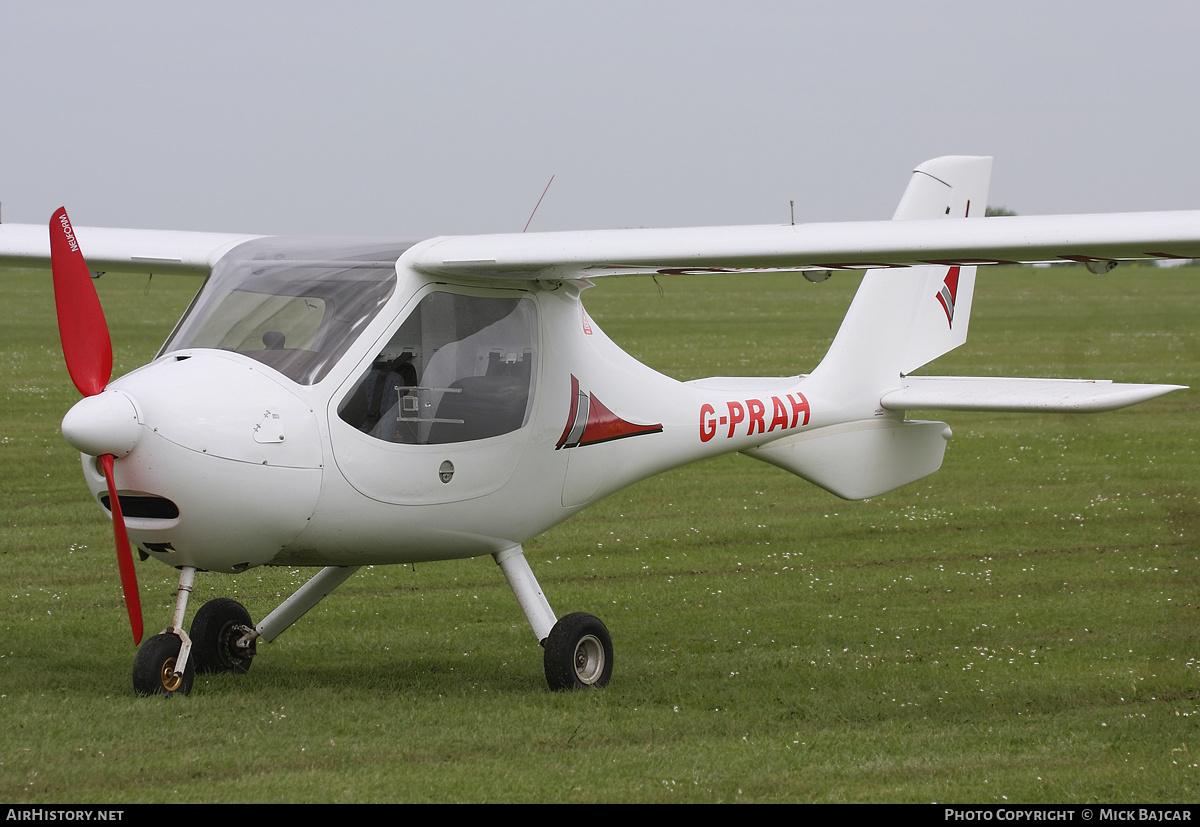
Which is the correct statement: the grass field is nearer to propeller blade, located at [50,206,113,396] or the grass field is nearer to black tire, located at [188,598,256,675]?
black tire, located at [188,598,256,675]

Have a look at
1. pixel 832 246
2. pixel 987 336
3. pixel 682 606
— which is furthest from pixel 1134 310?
pixel 832 246

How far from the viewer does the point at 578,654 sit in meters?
8.25

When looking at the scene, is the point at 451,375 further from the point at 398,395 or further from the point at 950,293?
the point at 950,293

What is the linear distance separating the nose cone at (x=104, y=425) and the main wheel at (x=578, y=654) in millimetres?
2806

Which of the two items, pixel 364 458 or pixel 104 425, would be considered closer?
pixel 104 425

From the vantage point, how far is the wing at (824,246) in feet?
22.8

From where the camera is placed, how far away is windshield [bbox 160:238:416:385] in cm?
730

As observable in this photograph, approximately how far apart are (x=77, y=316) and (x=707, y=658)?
15.3 feet

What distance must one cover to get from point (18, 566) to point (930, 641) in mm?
7772

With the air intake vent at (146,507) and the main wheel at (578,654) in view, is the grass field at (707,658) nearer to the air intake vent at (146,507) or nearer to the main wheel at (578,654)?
the main wheel at (578,654)

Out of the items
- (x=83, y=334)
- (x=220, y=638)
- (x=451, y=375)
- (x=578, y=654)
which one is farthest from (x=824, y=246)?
(x=220, y=638)

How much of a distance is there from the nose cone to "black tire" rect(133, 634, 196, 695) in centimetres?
135

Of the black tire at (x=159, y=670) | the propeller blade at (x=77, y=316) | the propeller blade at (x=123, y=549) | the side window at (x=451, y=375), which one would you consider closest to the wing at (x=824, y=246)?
the side window at (x=451, y=375)

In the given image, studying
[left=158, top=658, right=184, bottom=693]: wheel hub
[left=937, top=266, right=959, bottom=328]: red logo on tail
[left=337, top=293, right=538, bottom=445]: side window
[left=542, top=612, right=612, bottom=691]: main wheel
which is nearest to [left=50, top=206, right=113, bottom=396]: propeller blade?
[left=337, top=293, right=538, bottom=445]: side window
